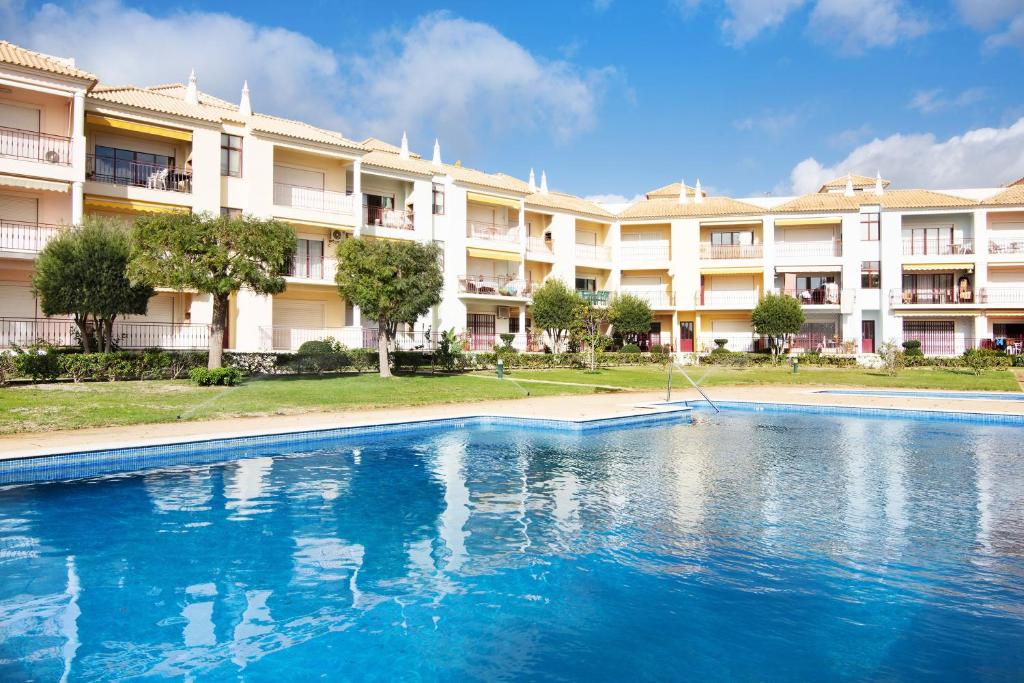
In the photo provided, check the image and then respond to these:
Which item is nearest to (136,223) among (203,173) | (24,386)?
(24,386)

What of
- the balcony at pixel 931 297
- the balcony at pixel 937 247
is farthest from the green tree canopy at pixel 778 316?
the balcony at pixel 937 247

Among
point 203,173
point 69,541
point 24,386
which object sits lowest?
point 69,541

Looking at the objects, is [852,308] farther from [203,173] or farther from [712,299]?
[203,173]

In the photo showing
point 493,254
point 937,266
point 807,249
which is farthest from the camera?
point 807,249

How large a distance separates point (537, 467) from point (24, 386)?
581 inches

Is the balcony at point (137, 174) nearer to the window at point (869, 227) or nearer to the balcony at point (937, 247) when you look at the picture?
the window at point (869, 227)

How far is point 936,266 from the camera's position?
138 ft

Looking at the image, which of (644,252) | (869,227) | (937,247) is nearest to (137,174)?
(644,252)

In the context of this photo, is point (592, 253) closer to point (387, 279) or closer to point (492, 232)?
point (492, 232)

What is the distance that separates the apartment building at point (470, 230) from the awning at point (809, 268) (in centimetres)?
15

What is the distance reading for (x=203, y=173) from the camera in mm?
27312

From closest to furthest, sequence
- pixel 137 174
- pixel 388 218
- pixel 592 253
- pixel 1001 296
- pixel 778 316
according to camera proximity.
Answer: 1. pixel 137 174
2. pixel 388 218
3. pixel 778 316
4. pixel 1001 296
5. pixel 592 253

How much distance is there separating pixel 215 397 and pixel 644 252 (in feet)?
115

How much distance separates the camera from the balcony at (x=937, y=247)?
41812 mm
